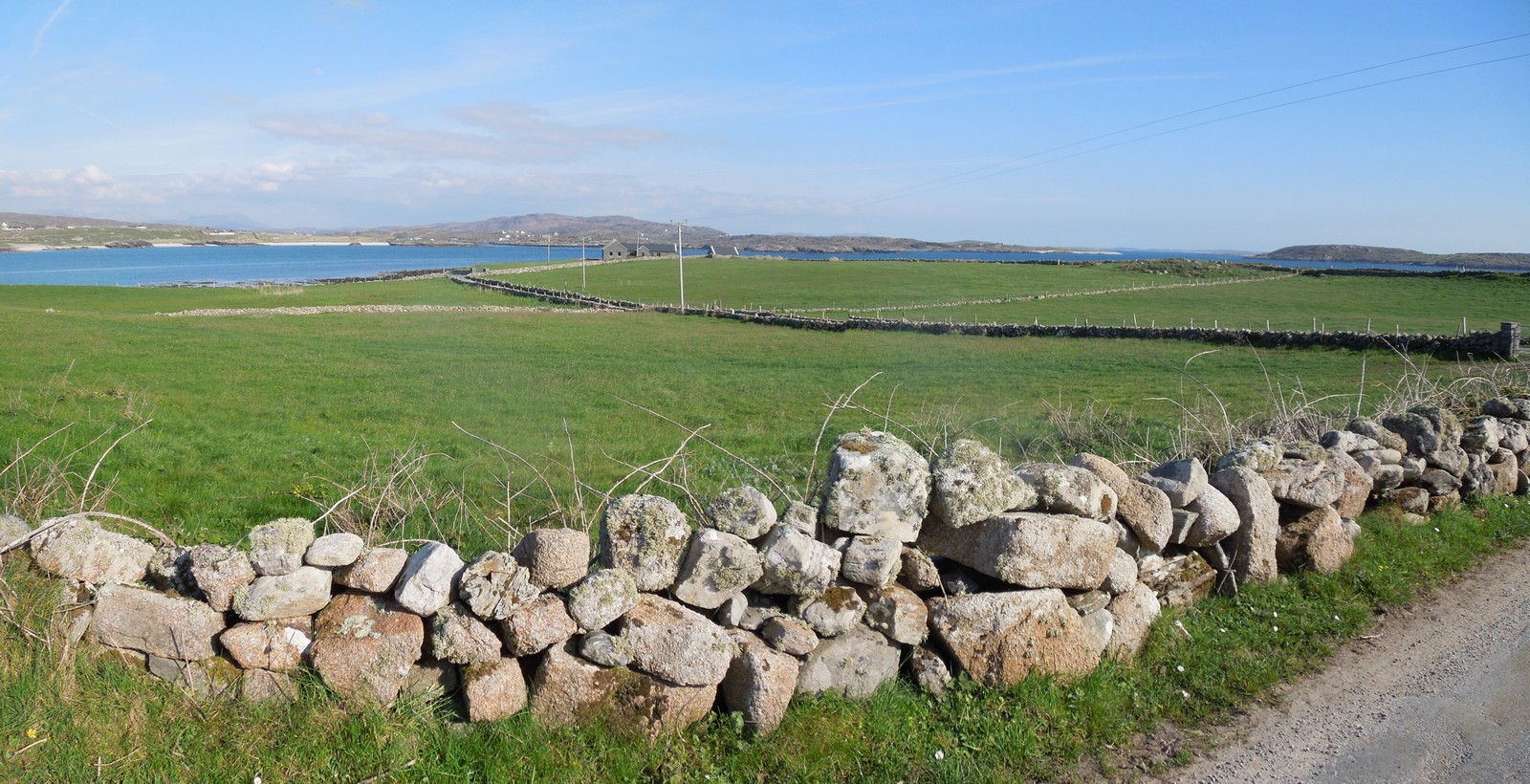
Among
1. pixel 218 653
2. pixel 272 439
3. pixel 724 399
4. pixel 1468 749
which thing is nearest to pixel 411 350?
pixel 724 399

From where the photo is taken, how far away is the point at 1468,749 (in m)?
4.89

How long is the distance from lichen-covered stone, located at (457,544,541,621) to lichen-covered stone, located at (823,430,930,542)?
1839mm

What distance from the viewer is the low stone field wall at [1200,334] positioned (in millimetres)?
29953

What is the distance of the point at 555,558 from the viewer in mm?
4645

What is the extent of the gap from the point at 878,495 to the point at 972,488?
59 centimetres

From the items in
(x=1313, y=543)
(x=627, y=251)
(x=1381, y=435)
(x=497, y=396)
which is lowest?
(x=497, y=396)

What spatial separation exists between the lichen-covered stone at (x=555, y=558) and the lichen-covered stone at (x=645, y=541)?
0.19 meters

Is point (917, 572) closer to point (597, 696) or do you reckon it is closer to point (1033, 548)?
point (1033, 548)

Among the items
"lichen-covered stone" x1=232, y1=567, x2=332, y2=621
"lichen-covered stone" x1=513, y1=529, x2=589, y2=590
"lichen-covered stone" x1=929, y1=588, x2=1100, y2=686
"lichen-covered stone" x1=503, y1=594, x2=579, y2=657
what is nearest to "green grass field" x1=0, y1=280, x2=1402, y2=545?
"lichen-covered stone" x1=232, y1=567, x2=332, y2=621

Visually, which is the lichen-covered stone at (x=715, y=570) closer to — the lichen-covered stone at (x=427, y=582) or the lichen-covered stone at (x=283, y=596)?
the lichen-covered stone at (x=427, y=582)

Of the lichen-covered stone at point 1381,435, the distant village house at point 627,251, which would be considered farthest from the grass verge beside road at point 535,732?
the distant village house at point 627,251

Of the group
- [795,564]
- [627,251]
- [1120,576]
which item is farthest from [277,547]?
[627,251]

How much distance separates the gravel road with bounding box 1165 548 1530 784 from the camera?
4.72 metres

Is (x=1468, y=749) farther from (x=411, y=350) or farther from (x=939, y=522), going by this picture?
(x=411, y=350)
